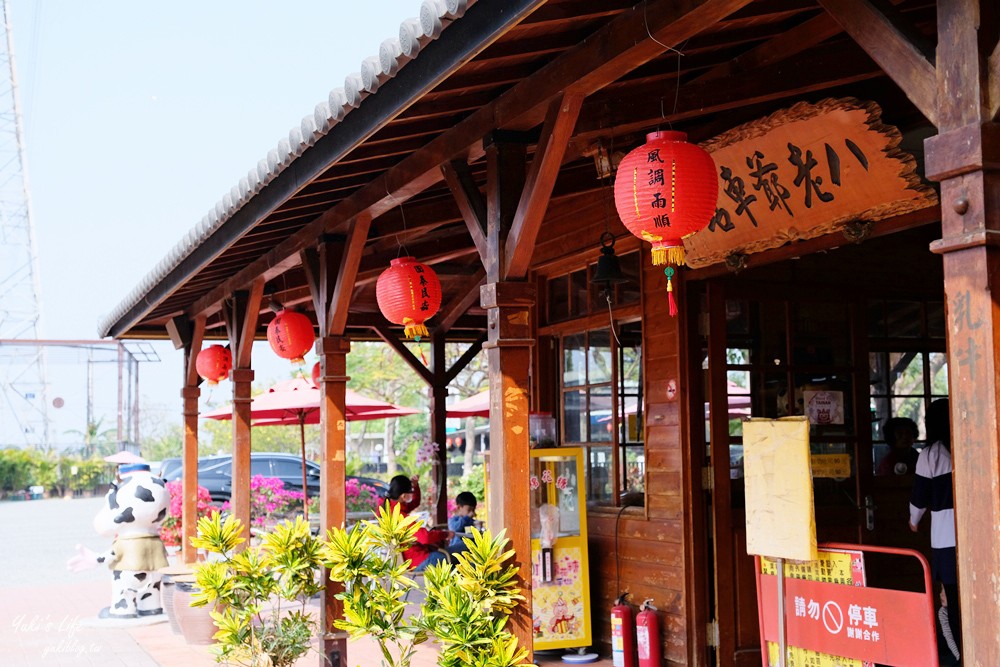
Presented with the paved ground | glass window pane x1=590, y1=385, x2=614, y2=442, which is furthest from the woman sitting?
glass window pane x1=590, y1=385, x2=614, y2=442

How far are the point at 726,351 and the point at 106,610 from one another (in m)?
6.70

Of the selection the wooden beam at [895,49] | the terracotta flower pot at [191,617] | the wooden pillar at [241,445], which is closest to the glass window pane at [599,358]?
the wooden pillar at [241,445]

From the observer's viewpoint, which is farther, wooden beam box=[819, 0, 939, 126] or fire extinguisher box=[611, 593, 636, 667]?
fire extinguisher box=[611, 593, 636, 667]

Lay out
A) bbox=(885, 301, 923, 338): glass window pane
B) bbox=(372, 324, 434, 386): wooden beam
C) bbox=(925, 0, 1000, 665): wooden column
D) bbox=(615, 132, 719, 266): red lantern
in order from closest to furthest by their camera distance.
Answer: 1. bbox=(925, 0, 1000, 665): wooden column
2. bbox=(615, 132, 719, 266): red lantern
3. bbox=(885, 301, 923, 338): glass window pane
4. bbox=(372, 324, 434, 386): wooden beam

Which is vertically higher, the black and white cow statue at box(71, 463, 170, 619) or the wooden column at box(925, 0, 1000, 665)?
the wooden column at box(925, 0, 1000, 665)

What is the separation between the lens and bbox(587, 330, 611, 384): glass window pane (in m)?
6.90

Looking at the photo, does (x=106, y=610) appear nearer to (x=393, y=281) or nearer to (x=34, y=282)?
(x=393, y=281)

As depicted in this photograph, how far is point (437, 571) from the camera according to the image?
4.47m

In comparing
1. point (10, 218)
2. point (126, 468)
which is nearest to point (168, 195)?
point (10, 218)

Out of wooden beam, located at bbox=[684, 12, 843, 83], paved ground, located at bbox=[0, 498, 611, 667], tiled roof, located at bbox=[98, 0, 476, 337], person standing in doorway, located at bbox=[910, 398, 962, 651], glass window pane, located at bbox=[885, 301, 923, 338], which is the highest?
wooden beam, located at bbox=[684, 12, 843, 83]

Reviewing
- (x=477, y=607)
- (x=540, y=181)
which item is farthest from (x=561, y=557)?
(x=540, y=181)

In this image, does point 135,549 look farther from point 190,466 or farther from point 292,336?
point 292,336

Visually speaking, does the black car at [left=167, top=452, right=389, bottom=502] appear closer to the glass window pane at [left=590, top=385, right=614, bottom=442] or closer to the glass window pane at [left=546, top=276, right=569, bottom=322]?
the glass window pane at [left=546, top=276, right=569, bottom=322]

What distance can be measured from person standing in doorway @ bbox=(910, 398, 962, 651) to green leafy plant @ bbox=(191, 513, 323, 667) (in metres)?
3.42
